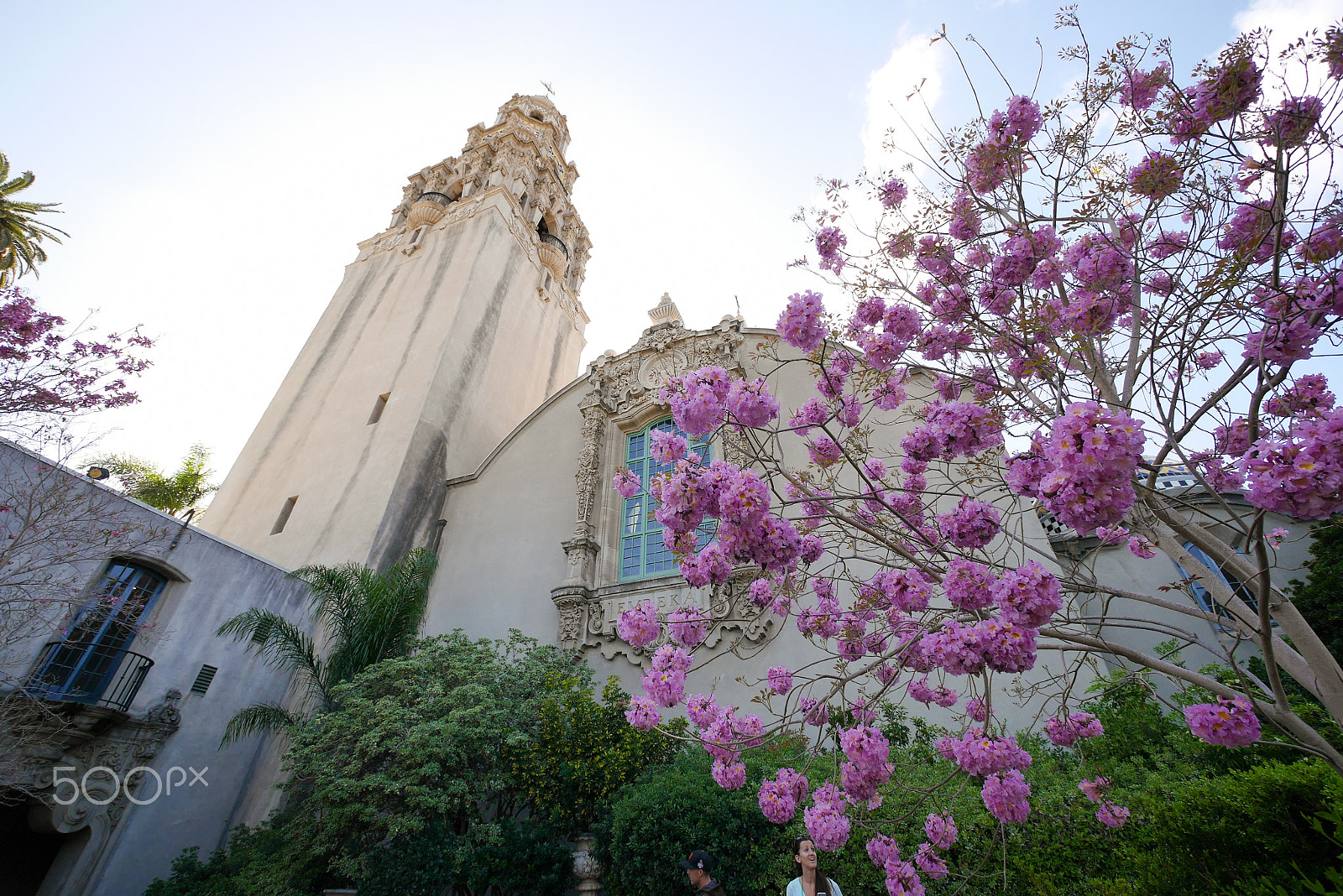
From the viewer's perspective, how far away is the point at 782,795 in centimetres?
407

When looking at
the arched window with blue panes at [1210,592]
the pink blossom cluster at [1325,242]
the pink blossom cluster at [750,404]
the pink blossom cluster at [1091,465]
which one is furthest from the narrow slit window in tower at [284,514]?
the pink blossom cluster at [1325,242]

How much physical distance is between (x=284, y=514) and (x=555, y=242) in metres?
12.7

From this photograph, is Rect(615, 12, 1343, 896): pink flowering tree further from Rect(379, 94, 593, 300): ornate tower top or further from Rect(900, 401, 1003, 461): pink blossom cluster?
Rect(379, 94, 593, 300): ornate tower top

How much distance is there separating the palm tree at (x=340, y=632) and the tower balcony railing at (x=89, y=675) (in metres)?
1.15

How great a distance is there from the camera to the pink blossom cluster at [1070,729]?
4074 mm

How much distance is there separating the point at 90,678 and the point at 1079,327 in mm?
12784

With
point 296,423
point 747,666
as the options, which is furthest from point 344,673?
point 296,423

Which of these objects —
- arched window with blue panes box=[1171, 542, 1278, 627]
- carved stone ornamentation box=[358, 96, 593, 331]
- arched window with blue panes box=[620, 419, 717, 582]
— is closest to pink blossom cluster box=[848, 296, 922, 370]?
arched window with blue panes box=[1171, 542, 1278, 627]

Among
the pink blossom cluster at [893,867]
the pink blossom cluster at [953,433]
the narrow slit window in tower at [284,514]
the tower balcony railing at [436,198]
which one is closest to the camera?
the pink blossom cluster at [953,433]

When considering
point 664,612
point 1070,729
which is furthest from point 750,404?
point 664,612

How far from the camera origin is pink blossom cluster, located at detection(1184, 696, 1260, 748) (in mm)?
2891

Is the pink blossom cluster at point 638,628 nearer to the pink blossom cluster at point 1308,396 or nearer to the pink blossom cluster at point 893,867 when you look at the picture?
the pink blossom cluster at point 893,867

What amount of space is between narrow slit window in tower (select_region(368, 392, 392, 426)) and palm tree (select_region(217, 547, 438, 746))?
505 centimetres

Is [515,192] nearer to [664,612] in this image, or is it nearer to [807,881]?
[664,612]
